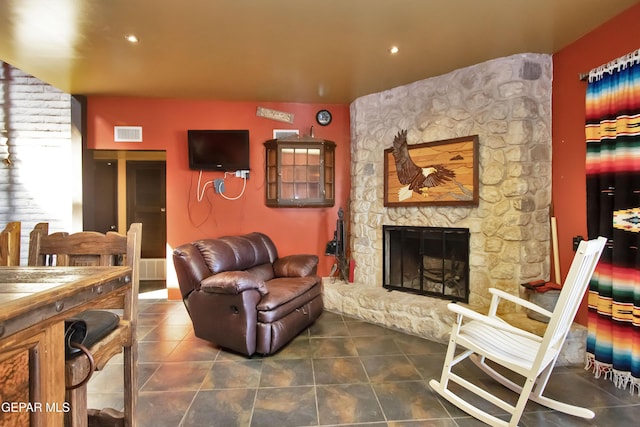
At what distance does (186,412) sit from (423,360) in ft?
5.53

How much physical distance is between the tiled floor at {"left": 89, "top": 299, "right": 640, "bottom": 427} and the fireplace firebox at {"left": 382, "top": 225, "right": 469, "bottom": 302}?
0.64m

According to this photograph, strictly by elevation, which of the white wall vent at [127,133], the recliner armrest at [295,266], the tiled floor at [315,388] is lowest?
the tiled floor at [315,388]

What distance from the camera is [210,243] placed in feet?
8.84

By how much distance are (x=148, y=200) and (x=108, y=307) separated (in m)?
3.96

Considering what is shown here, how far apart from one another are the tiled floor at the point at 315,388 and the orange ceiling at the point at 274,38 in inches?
98.6

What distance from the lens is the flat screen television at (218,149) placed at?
3.49 metres

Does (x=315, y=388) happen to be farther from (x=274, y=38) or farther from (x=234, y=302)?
(x=274, y=38)

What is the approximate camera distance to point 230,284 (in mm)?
2229

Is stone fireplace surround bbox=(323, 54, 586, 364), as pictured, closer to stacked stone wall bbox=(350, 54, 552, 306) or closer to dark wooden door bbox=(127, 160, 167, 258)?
stacked stone wall bbox=(350, 54, 552, 306)

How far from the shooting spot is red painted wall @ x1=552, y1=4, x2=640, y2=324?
213 centimetres

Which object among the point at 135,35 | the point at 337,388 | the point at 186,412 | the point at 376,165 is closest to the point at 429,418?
the point at 337,388

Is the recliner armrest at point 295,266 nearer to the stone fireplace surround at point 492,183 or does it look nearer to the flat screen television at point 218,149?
the stone fireplace surround at point 492,183

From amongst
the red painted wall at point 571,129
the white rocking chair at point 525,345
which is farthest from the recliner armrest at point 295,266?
the red painted wall at point 571,129

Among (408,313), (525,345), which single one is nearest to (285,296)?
(408,313)
